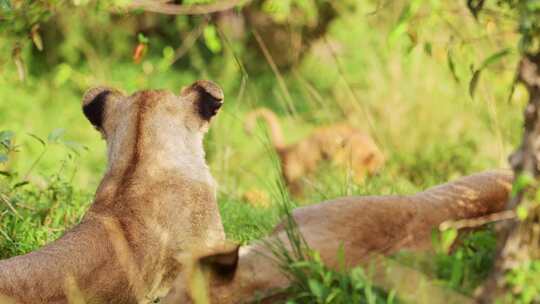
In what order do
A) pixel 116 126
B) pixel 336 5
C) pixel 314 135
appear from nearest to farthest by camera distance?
pixel 116 126
pixel 314 135
pixel 336 5

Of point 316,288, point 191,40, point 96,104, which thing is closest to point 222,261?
point 316,288

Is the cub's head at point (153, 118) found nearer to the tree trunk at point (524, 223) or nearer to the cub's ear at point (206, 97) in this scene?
the cub's ear at point (206, 97)

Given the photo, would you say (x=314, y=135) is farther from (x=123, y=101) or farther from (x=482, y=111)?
(x=123, y=101)

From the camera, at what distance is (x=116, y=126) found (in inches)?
209

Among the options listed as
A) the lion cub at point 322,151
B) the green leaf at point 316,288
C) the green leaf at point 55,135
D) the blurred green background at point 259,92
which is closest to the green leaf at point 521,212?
the green leaf at point 316,288

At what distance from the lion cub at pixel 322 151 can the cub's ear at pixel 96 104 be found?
11.3ft

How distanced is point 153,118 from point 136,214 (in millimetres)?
553

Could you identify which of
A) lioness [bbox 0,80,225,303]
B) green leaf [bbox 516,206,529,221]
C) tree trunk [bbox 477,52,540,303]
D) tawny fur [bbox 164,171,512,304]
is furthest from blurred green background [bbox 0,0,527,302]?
green leaf [bbox 516,206,529,221]

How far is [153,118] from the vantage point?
518 cm

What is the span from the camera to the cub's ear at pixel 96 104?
17.9 ft

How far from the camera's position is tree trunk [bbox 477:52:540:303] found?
3.63m

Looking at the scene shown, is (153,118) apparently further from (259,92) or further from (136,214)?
(259,92)

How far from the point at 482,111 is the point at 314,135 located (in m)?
1.43

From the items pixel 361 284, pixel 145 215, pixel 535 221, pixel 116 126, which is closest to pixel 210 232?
pixel 145 215
